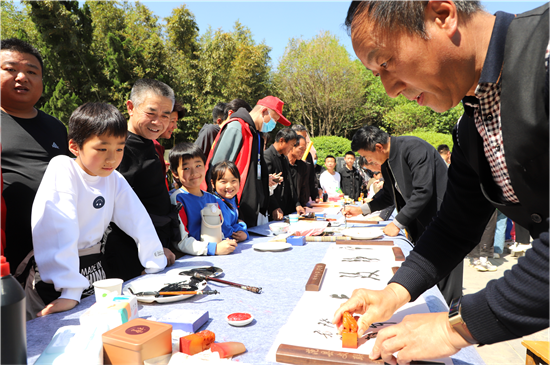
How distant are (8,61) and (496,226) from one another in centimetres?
678

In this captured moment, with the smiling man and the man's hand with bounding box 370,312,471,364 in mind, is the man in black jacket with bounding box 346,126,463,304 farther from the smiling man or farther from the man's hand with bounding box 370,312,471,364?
the man's hand with bounding box 370,312,471,364

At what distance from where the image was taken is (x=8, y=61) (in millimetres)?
2039

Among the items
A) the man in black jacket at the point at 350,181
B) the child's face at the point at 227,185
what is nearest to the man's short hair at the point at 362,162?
the man in black jacket at the point at 350,181

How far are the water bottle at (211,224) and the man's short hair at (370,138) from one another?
157cm

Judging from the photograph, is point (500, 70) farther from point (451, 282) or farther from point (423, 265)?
point (451, 282)

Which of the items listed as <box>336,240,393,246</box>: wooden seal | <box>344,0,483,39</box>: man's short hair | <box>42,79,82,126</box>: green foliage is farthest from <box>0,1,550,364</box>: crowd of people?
<box>42,79,82,126</box>: green foliage

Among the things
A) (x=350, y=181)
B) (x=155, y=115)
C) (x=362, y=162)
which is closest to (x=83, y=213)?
(x=155, y=115)

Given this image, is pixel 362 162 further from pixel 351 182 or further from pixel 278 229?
pixel 278 229

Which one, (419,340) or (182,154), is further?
(182,154)

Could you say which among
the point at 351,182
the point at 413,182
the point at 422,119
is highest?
the point at 422,119

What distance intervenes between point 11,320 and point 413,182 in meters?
3.06

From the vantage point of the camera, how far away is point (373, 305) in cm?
114

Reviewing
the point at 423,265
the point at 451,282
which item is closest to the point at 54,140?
the point at 423,265

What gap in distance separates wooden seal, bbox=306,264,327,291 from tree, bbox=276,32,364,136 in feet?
68.1
